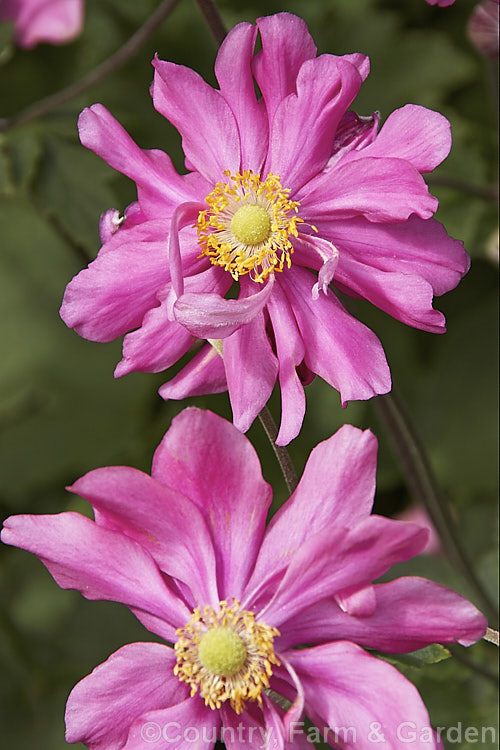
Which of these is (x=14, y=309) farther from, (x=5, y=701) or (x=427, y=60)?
(x=427, y=60)

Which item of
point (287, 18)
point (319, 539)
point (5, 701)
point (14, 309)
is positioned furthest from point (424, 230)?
point (14, 309)

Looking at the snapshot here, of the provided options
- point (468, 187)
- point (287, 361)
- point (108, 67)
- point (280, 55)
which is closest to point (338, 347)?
point (287, 361)

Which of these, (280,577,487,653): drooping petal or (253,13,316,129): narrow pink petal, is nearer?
(280,577,487,653): drooping petal

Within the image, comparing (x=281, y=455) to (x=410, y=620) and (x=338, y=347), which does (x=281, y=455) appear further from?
(x=410, y=620)

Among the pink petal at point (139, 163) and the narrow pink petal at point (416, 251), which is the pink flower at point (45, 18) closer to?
the pink petal at point (139, 163)

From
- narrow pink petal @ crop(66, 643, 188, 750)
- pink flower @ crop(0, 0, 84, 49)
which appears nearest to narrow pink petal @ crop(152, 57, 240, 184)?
narrow pink petal @ crop(66, 643, 188, 750)

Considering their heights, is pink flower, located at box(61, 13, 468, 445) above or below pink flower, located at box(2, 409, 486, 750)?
above

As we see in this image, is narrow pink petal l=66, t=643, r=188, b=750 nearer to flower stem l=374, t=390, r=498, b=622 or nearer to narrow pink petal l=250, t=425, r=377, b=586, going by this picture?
narrow pink petal l=250, t=425, r=377, b=586
